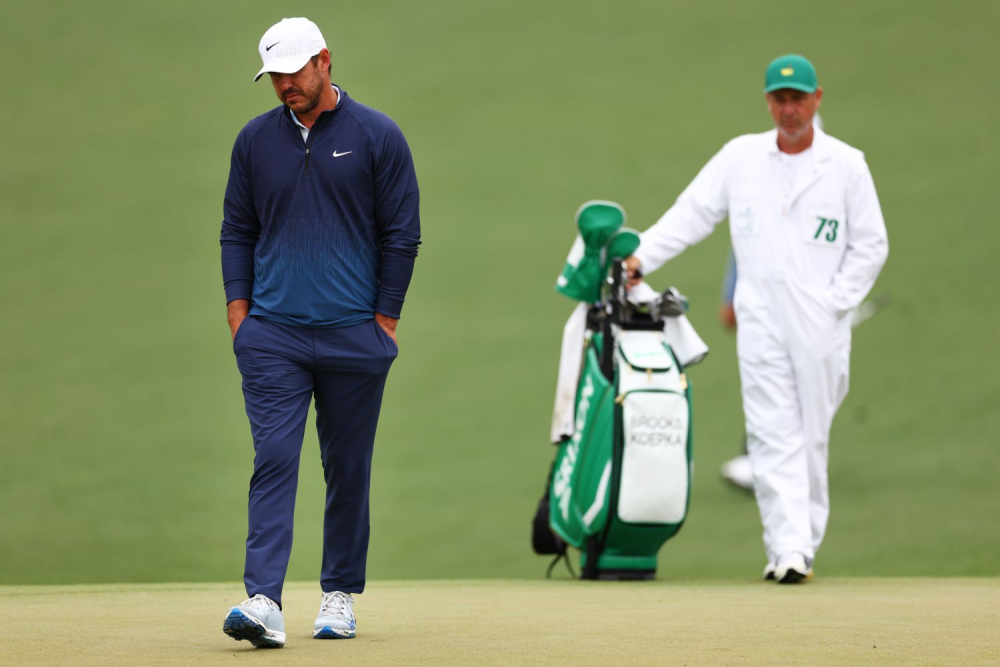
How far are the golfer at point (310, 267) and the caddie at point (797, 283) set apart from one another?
2.55 meters

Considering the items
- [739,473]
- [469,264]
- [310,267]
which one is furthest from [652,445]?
[469,264]

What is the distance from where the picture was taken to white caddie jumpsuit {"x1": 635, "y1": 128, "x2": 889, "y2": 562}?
720cm

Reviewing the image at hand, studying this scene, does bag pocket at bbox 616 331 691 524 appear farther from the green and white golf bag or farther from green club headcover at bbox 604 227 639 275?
green club headcover at bbox 604 227 639 275

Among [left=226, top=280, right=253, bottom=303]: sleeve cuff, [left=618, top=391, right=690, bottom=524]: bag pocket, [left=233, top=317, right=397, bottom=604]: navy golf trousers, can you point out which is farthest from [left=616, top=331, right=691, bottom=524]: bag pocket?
[left=226, top=280, right=253, bottom=303]: sleeve cuff

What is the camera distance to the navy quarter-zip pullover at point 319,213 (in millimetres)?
4953

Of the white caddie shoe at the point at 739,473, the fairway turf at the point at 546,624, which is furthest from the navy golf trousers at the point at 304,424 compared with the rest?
the white caddie shoe at the point at 739,473

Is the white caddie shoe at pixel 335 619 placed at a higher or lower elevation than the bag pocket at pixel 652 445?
lower

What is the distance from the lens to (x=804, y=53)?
16922 millimetres

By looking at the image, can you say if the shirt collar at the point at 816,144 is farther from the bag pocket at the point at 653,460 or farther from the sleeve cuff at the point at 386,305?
the sleeve cuff at the point at 386,305

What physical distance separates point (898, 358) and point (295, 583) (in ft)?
20.7

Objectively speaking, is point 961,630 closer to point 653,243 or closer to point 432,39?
point 653,243

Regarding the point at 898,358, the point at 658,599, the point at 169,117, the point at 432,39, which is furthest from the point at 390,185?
the point at 432,39

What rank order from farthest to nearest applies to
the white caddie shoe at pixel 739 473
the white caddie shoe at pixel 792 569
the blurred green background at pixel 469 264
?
the white caddie shoe at pixel 739 473 < the blurred green background at pixel 469 264 < the white caddie shoe at pixel 792 569

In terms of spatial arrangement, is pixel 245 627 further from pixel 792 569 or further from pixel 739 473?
pixel 739 473
